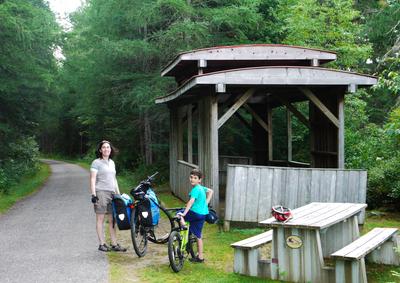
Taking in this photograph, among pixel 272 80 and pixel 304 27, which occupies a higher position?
pixel 304 27

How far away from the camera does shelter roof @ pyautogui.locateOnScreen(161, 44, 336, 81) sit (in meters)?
11.5

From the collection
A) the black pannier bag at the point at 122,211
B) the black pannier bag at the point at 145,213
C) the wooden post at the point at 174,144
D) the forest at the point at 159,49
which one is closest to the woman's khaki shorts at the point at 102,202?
the black pannier bag at the point at 122,211

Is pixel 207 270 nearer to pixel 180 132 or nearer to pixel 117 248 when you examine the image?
pixel 117 248

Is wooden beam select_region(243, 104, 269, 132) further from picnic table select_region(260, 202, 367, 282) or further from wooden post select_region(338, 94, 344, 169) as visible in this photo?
picnic table select_region(260, 202, 367, 282)

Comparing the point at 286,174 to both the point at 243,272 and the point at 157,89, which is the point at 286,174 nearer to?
the point at 243,272

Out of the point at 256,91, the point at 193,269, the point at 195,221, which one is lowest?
the point at 193,269

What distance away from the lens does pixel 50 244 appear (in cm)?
886

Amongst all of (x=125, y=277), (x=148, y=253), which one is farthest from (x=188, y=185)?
(x=125, y=277)

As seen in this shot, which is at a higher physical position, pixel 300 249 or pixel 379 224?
pixel 300 249

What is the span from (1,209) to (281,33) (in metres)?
11.7

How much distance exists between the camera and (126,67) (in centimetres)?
2002

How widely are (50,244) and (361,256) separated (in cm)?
546

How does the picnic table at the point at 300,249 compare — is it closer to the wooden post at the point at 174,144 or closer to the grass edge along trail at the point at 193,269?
the grass edge along trail at the point at 193,269

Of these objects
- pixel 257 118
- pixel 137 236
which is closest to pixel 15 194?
pixel 257 118
